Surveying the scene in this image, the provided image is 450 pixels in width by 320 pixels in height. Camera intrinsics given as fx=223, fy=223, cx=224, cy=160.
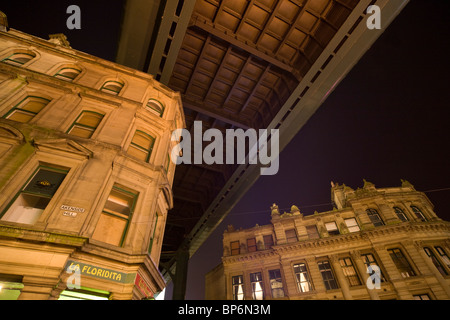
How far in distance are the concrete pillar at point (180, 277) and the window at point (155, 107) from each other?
20.2 metres

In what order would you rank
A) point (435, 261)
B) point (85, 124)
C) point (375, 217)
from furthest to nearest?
point (375, 217) → point (435, 261) → point (85, 124)

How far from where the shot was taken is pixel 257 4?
14.3 meters

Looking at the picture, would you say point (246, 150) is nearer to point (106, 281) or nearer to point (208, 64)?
point (208, 64)

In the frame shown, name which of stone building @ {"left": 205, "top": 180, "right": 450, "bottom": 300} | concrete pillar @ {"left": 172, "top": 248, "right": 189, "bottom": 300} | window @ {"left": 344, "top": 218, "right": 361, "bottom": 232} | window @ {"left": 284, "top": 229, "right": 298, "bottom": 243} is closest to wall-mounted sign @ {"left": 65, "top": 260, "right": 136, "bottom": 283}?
concrete pillar @ {"left": 172, "top": 248, "right": 189, "bottom": 300}

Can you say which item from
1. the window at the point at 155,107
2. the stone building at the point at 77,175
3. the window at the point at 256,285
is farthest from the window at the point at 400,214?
the window at the point at 155,107

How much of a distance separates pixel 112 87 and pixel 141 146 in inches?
204

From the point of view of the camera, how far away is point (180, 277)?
26.8 metres

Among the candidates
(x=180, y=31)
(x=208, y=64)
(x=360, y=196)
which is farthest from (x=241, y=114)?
(x=360, y=196)

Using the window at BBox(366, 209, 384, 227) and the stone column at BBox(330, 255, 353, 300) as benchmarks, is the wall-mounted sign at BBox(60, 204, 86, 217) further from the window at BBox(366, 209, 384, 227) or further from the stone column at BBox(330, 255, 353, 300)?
the window at BBox(366, 209, 384, 227)

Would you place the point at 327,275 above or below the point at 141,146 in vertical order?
below

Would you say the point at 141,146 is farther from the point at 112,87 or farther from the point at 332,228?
the point at 332,228

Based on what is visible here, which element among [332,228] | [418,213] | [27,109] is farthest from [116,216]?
[418,213]

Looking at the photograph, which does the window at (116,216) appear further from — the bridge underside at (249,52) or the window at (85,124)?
the bridge underside at (249,52)

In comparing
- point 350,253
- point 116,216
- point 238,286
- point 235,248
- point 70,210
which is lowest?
point 70,210
